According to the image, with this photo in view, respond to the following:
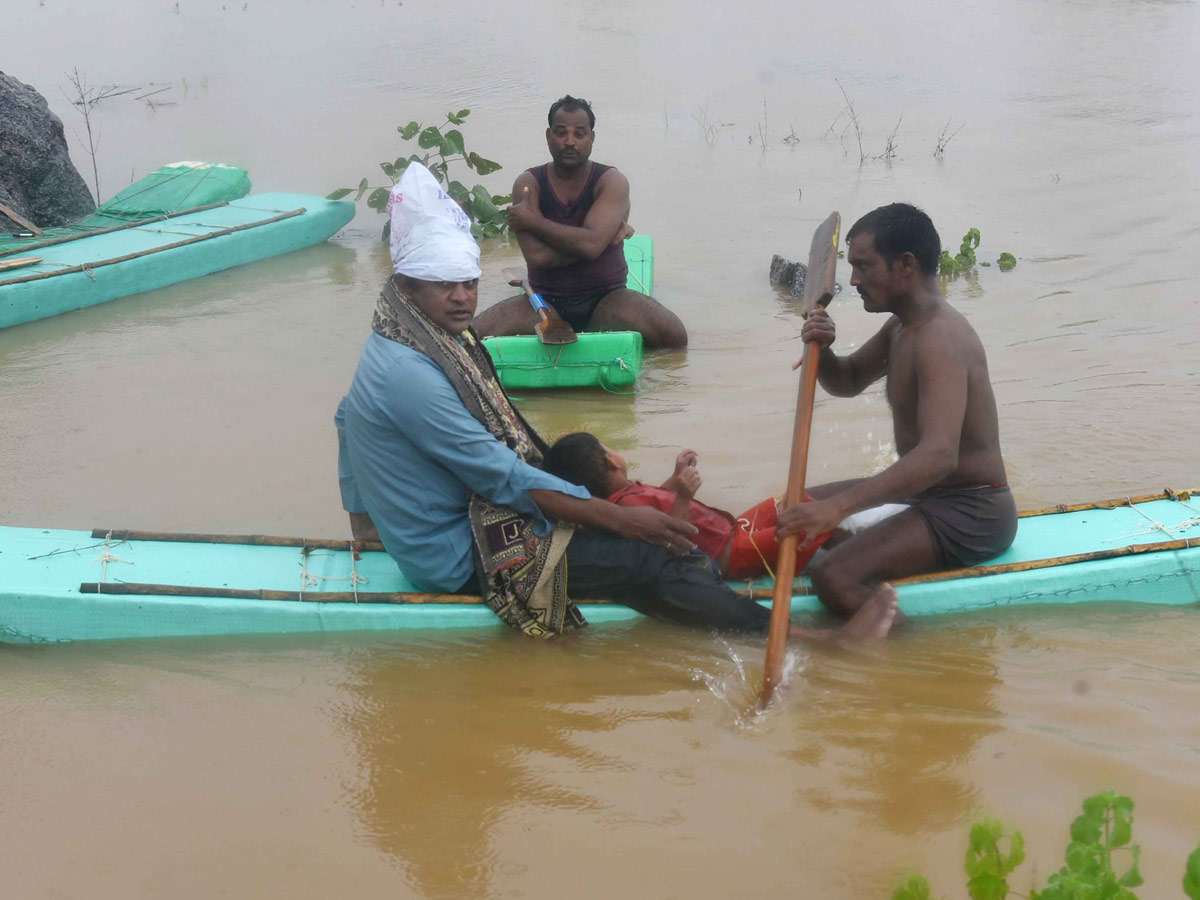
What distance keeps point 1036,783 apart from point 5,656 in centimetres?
291

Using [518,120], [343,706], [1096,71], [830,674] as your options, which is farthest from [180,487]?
[1096,71]

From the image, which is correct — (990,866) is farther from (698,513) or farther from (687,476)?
(698,513)

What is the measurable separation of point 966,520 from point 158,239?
6515 mm

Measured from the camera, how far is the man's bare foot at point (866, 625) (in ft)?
11.0

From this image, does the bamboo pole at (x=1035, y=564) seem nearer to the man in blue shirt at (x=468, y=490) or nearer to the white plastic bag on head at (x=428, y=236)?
the man in blue shirt at (x=468, y=490)

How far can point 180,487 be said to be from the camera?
4859 millimetres

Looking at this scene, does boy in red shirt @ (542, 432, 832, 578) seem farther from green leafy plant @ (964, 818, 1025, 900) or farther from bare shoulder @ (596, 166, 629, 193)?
bare shoulder @ (596, 166, 629, 193)

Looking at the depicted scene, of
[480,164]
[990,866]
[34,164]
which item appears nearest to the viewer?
[990,866]

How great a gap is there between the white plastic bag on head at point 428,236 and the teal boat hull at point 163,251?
A: 16.3 feet

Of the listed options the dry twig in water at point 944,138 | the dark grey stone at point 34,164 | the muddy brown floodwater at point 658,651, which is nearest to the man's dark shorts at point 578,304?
the muddy brown floodwater at point 658,651

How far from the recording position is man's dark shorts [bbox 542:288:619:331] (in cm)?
617

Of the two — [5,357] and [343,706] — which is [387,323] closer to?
[343,706]

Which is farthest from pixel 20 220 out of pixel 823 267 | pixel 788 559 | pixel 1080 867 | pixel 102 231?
pixel 1080 867

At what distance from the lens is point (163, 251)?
25.9ft
